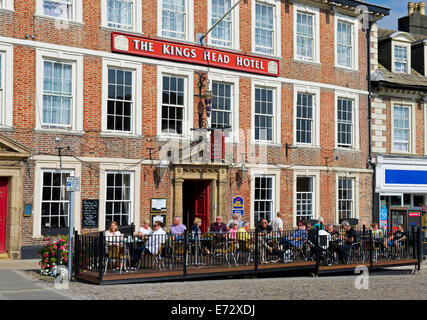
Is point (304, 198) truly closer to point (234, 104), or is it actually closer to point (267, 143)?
point (267, 143)

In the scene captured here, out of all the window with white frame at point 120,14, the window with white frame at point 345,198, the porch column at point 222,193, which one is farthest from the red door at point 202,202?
the window with white frame at point 345,198

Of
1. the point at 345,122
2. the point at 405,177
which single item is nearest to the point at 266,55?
the point at 345,122

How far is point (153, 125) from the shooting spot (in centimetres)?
2078

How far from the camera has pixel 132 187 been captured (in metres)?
20.2

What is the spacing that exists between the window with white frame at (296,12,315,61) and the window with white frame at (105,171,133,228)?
970cm

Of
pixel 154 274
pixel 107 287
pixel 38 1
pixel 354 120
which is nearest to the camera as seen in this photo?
pixel 107 287

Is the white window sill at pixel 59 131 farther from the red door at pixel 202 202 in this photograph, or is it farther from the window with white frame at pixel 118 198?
the red door at pixel 202 202

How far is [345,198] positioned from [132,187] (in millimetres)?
10697

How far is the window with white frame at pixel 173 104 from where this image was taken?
835 inches

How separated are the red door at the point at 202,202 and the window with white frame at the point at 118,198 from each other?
3.13m

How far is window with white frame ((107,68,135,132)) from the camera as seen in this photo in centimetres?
2000

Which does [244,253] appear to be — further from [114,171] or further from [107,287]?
[114,171]

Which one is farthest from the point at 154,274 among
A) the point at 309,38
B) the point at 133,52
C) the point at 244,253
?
the point at 309,38

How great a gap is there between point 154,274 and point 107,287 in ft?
4.48
